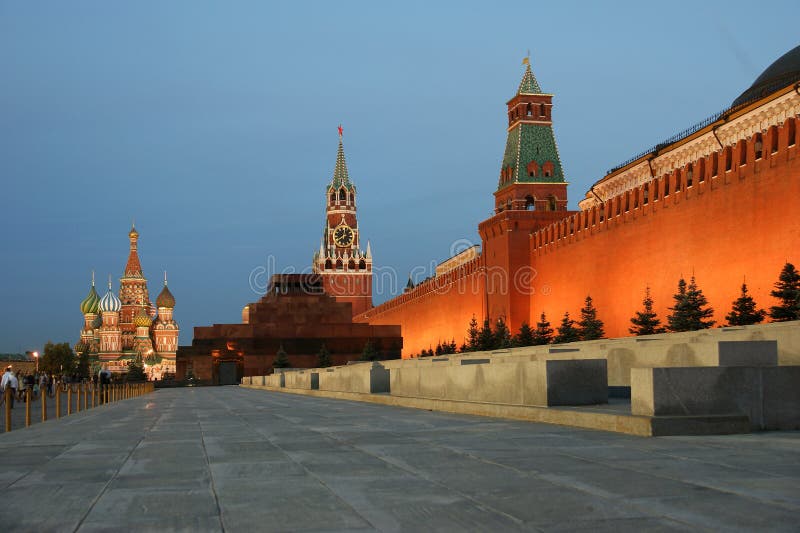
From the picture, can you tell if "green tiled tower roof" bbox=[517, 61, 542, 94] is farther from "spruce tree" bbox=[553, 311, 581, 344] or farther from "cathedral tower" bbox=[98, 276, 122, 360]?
"cathedral tower" bbox=[98, 276, 122, 360]

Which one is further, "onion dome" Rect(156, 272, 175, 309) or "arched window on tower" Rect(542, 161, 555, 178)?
"onion dome" Rect(156, 272, 175, 309)

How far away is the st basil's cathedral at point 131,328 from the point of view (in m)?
116

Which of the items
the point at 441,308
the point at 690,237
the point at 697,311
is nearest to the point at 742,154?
the point at 690,237

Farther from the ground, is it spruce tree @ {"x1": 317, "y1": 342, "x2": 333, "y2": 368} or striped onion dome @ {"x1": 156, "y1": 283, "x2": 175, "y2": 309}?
striped onion dome @ {"x1": 156, "y1": 283, "x2": 175, "y2": 309}

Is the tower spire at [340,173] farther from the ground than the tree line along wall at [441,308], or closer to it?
farther from the ground

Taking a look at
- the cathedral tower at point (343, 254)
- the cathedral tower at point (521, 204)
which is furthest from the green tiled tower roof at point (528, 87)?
the cathedral tower at point (343, 254)

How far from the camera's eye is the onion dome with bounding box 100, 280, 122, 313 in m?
120

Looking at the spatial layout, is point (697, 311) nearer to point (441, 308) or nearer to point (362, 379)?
point (362, 379)

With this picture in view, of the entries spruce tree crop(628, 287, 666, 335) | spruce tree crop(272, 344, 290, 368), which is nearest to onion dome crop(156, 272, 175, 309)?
spruce tree crop(272, 344, 290, 368)

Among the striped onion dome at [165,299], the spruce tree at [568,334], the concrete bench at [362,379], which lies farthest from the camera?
the striped onion dome at [165,299]

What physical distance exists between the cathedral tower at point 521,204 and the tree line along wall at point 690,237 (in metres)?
2.27

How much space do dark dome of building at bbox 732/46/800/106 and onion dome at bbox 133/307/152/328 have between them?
9706 centimetres

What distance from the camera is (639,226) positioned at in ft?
89.2

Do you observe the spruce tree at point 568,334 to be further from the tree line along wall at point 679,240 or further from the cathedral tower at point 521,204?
the cathedral tower at point 521,204
